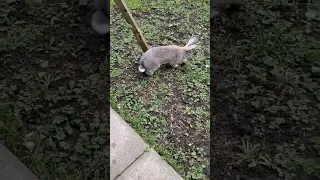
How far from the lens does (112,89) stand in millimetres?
3281

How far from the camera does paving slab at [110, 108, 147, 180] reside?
8.98 feet

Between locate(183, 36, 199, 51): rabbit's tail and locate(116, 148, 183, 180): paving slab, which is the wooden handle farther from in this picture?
locate(116, 148, 183, 180): paving slab

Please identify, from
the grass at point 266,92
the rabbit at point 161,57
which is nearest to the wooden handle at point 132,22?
the rabbit at point 161,57

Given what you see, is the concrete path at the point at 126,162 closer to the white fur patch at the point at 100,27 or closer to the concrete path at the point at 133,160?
the concrete path at the point at 133,160

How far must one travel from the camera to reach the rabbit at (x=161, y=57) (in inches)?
132

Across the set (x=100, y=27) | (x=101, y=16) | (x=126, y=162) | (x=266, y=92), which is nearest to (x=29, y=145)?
(x=126, y=162)

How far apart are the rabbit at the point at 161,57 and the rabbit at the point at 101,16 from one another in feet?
1.94

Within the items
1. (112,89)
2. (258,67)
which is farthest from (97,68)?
(258,67)

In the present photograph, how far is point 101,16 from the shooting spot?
12.6 ft

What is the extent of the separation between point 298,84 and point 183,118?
1.04 meters

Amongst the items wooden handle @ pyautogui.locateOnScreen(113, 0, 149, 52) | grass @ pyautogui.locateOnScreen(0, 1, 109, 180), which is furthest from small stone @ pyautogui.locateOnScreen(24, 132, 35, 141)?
wooden handle @ pyautogui.locateOnScreen(113, 0, 149, 52)

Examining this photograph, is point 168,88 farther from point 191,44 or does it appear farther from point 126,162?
point 126,162

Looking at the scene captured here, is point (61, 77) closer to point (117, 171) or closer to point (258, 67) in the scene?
point (117, 171)

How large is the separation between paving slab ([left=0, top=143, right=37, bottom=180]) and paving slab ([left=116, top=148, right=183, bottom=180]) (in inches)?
22.0
